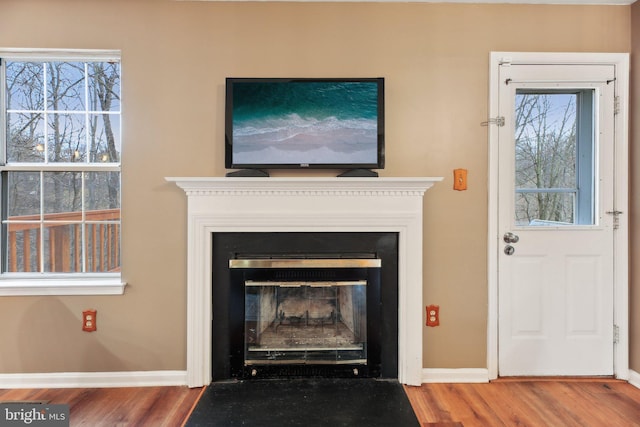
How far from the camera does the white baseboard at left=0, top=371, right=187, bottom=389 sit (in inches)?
92.1

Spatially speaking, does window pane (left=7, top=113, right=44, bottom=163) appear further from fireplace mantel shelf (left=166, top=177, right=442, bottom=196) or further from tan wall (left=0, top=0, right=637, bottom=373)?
fireplace mantel shelf (left=166, top=177, right=442, bottom=196)

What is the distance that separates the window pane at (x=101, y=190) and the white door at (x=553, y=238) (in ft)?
8.16

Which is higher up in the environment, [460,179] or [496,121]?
[496,121]

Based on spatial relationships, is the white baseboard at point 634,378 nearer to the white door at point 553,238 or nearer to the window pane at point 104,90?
the white door at point 553,238

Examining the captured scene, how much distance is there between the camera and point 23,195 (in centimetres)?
244

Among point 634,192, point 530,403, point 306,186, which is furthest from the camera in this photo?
point 634,192

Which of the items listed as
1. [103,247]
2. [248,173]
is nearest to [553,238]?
[248,173]

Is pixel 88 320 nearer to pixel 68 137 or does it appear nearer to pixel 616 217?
pixel 68 137

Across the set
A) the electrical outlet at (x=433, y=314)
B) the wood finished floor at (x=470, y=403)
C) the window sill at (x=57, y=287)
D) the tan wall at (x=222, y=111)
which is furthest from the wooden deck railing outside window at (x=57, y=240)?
the electrical outlet at (x=433, y=314)

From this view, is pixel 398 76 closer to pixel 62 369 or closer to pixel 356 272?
pixel 356 272

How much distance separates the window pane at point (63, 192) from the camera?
95.7 inches

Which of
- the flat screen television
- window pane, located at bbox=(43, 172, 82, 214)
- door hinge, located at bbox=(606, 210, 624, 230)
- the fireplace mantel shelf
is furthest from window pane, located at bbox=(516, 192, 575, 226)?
window pane, located at bbox=(43, 172, 82, 214)

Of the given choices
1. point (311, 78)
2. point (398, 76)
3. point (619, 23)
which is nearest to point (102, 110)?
point (311, 78)

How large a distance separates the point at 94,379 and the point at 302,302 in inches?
54.4
